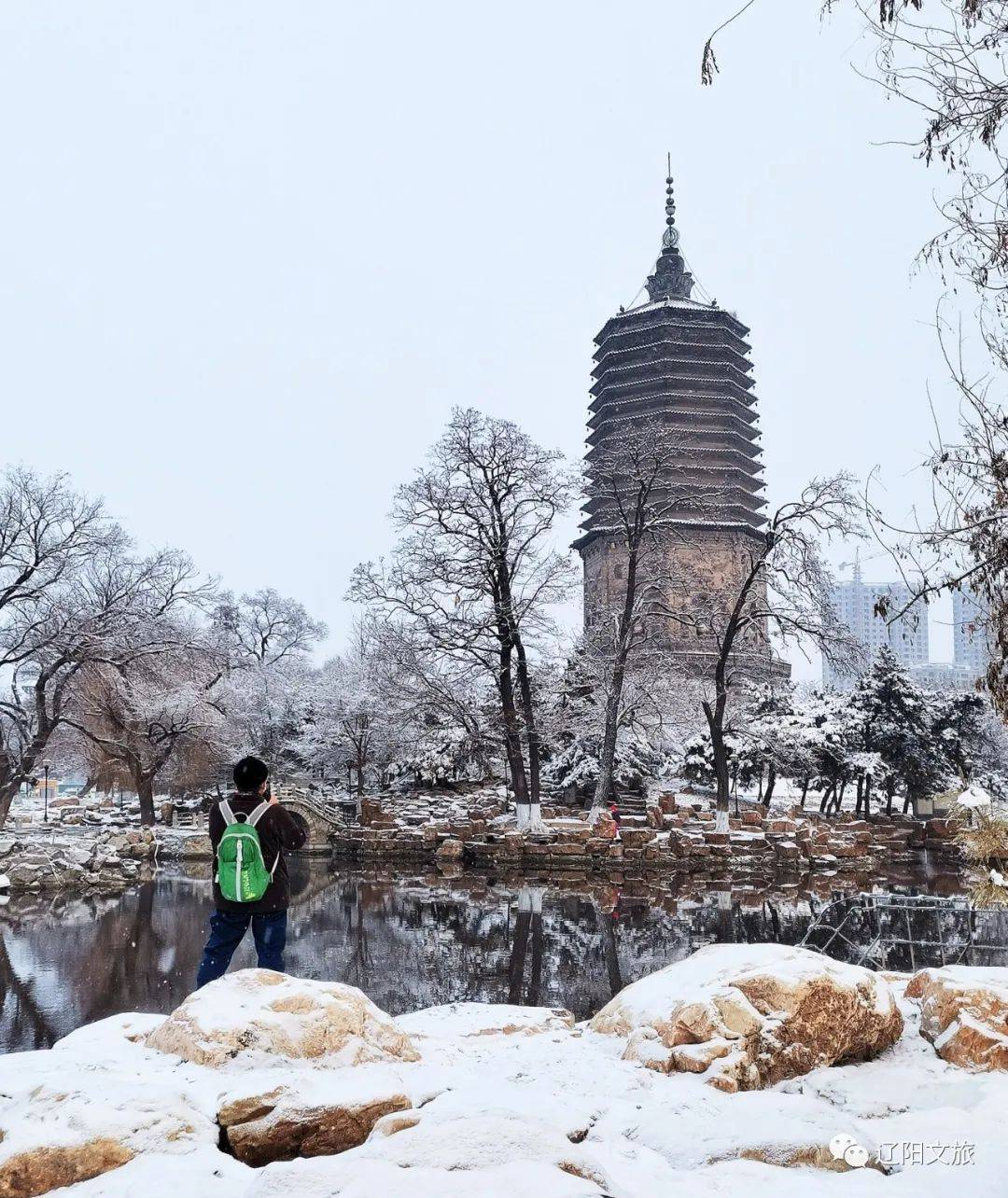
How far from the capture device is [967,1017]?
4.44 meters

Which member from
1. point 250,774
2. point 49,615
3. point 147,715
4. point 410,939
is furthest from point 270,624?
point 250,774

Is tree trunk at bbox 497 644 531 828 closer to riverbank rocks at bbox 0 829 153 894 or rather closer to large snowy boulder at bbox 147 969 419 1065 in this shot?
riverbank rocks at bbox 0 829 153 894

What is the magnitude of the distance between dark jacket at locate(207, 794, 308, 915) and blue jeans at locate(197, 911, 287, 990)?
0.21 ft

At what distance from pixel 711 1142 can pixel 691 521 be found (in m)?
39.7

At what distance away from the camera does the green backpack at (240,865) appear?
5.52 m

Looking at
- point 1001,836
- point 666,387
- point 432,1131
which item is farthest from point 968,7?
point 666,387

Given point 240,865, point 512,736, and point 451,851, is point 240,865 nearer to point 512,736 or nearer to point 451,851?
point 451,851

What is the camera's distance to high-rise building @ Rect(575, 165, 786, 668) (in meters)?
43.5

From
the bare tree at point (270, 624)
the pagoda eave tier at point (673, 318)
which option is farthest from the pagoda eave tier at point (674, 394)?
the bare tree at point (270, 624)

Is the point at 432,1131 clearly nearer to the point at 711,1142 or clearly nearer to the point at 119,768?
the point at 711,1142

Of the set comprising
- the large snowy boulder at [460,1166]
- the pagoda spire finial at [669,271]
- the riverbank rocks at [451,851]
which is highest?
the pagoda spire finial at [669,271]

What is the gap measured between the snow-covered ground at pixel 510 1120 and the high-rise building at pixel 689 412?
38.2m

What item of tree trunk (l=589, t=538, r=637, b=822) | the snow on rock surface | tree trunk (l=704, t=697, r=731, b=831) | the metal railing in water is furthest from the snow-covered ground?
tree trunk (l=589, t=538, r=637, b=822)

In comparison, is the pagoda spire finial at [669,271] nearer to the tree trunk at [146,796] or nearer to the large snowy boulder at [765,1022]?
the tree trunk at [146,796]
